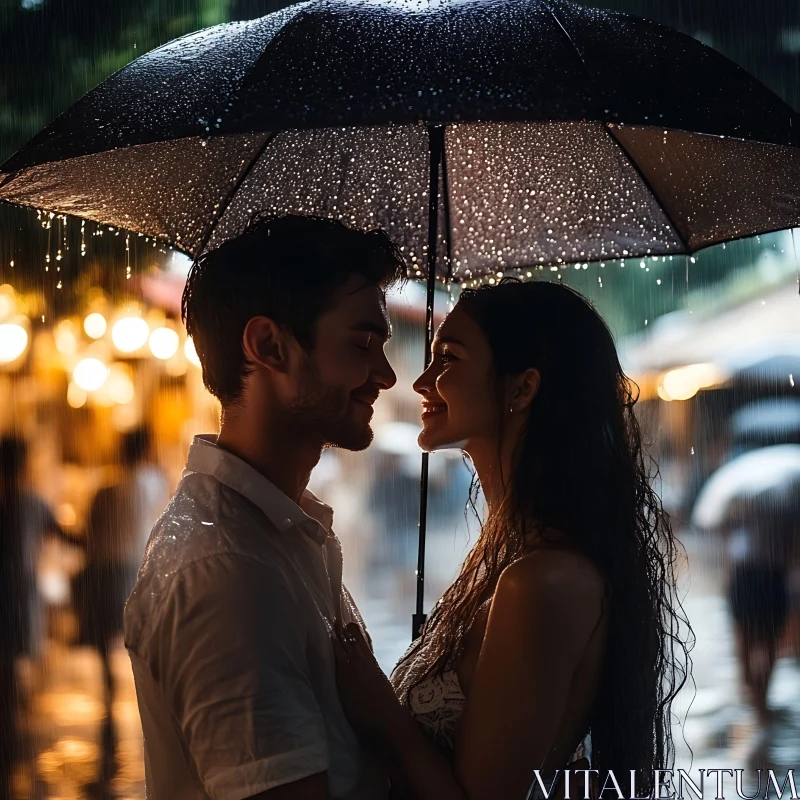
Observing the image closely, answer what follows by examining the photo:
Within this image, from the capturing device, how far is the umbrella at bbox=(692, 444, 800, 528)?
9.73 meters

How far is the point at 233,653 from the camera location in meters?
1.61

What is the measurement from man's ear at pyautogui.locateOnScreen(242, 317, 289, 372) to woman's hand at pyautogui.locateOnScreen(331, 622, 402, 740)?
1.66 feet

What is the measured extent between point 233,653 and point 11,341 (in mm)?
8681

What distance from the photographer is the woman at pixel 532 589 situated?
1.93 metres

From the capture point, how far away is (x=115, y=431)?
10375mm

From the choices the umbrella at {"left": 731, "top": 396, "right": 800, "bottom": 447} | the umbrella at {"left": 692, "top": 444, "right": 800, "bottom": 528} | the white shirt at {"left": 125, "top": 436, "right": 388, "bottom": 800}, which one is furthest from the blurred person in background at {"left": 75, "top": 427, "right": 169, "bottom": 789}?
the white shirt at {"left": 125, "top": 436, "right": 388, "bottom": 800}

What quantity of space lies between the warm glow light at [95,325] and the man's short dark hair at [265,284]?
831cm

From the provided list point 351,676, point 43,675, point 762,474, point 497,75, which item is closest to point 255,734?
point 351,676

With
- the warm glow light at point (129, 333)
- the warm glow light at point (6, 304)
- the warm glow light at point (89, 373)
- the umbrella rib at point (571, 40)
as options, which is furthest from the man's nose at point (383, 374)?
the warm glow light at point (89, 373)

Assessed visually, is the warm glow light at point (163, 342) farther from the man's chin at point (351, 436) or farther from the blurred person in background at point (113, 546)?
the man's chin at point (351, 436)

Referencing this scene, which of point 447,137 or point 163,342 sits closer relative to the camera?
point 447,137

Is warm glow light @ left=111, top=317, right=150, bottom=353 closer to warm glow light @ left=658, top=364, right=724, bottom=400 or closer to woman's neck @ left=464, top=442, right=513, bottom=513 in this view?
warm glow light @ left=658, top=364, right=724, bottom=400

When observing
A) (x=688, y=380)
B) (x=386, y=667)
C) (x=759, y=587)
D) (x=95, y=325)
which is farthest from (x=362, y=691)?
(x=688, y=380)

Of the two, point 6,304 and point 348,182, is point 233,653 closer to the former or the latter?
point 348,182
